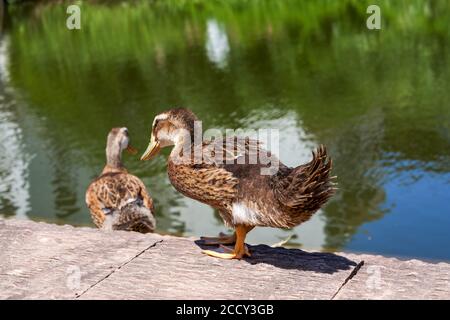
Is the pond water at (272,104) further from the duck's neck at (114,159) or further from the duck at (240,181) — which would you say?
the duck at (240,181)

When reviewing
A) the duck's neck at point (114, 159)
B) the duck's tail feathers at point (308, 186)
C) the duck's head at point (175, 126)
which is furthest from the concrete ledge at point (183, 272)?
the duck's neck at point (114, 159)

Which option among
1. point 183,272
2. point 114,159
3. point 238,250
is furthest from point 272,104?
point 183,272

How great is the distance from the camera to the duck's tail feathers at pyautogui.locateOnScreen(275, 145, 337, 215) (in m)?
3.98

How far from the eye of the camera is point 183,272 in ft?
13.9

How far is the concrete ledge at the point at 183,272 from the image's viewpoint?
12.8 ft

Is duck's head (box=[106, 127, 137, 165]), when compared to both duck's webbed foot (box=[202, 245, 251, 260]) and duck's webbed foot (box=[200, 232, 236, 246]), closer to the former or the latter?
duck's webbed foot (box=[200, 232, 236, 246])

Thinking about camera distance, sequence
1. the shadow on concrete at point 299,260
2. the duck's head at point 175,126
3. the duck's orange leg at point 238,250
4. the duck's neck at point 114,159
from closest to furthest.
A: 1. the shadow on concrete at point 299,260
2. the duck's orange leg at point 238,250
3. the duck's head at point 175,126
4. the duck's neck at point 114,159

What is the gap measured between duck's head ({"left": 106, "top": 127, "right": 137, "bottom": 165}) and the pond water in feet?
3.79

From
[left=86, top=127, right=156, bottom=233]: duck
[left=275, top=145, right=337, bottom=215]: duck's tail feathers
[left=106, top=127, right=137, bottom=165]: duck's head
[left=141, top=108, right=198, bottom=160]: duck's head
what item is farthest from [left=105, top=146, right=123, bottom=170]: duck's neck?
[left=275, top=145, right=337, bottom=215]: duck's tail feathers

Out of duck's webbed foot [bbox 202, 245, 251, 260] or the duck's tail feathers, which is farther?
duck's webbed foot [bbox 202, 245, 251, 260]

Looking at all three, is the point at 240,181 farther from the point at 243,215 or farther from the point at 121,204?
the point at 121,204
